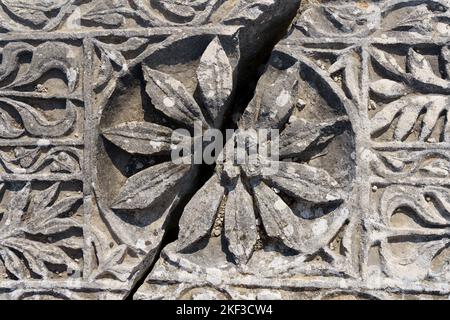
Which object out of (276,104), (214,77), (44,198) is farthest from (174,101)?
(44,198)

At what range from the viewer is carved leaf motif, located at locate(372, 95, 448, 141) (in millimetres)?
2236

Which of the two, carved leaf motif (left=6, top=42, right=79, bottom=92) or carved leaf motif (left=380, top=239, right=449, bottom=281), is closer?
carved leaf motif (left=380, top=239, right=449, bottom=281)

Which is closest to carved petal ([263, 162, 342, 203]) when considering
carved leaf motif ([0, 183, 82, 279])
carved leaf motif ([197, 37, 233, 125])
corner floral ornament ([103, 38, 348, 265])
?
corner floral ornament ([103, 38, 348, 265])

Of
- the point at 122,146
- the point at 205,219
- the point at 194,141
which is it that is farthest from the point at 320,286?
the point at 122,146

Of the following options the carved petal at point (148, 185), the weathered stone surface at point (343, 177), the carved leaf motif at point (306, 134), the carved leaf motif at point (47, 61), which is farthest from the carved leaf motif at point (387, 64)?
the carved leaf motif at point (47, 61)

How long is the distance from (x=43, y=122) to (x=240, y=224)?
40.2 inches

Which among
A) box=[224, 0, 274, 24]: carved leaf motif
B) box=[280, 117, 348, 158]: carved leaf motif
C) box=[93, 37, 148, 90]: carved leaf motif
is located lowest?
box=[280, 117, 348, 158]: carved leaf motif

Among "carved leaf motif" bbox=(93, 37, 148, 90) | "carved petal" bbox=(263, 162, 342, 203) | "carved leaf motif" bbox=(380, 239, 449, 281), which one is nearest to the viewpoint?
"carved leaf motif" bbox=(380, 239, 449, 281)

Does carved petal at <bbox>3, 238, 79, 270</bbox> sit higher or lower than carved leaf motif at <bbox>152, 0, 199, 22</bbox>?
lower

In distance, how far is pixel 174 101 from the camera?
2312mm

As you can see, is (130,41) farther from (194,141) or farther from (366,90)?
(366,90)

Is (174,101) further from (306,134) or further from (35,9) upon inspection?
(35,9)

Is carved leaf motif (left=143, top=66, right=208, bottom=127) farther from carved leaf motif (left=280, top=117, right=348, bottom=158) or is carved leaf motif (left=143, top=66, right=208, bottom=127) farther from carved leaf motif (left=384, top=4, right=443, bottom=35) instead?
carved leaf motif (left=384, top=4, right=443, bottom=35)

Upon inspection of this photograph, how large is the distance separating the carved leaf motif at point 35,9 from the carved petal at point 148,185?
88 centimetres
